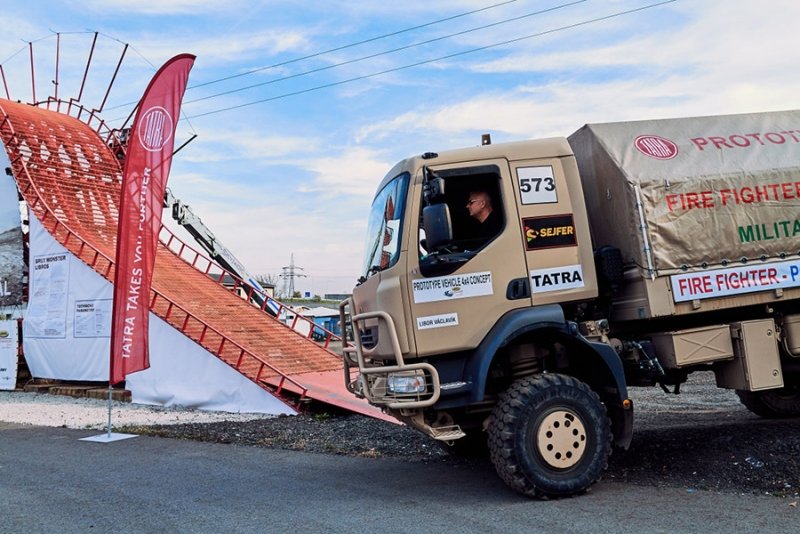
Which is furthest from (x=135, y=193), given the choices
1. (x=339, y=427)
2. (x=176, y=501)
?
(x=176, y=501)

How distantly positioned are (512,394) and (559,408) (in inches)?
17.9

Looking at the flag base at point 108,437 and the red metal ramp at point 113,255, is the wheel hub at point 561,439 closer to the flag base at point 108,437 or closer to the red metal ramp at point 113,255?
the red metal ramp at point 113,255

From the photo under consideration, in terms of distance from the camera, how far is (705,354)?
22.9ft

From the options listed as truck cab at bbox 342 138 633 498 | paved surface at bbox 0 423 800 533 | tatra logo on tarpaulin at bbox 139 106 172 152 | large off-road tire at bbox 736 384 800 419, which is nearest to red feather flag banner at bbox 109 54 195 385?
tatra logo on tarpaulin at bbox 139 106 172 152

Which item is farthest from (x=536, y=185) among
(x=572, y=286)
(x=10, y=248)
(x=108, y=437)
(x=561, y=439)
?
(x=10, y=248)

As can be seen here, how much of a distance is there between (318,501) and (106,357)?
1133 cm

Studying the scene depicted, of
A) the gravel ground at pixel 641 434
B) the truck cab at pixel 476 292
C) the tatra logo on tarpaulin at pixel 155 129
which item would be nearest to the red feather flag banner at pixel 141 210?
the tatra logo on tarpaulin at pixel 155 129

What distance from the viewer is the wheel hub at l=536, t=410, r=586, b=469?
6.33m

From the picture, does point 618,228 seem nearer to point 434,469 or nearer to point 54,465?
point 434,469

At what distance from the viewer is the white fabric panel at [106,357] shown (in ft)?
45.2

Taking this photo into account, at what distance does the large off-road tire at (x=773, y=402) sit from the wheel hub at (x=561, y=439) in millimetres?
4321

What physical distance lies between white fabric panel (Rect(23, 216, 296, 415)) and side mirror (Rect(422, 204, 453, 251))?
25.2ft

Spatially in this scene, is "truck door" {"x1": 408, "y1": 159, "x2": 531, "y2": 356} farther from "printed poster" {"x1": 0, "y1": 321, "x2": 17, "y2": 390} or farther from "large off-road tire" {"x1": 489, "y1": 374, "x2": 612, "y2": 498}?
"printed poster" {"x1": 0, "y1": 321, "x2": 17, "y2": 390}

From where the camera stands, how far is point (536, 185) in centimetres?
685
